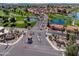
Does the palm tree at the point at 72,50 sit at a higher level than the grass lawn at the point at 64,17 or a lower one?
lower

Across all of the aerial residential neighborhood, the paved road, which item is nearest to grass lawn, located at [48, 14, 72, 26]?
the aerial residential neighborhood

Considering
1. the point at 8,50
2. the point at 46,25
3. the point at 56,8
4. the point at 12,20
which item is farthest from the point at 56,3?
the point at 8,50

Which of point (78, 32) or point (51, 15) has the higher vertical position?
A: point (51, 15)

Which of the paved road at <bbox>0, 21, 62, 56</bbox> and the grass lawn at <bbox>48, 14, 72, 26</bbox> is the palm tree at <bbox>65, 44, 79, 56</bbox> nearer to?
the paved road at <bbox>0, 21, 62, 56</bbox>

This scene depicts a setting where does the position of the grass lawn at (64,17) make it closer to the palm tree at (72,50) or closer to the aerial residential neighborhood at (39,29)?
the aerial residential neighborhood at (39,29)

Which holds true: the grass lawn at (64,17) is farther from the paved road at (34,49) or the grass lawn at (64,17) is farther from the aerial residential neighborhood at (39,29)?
the paved road at (34,49)

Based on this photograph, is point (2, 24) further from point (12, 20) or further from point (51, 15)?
point (51, 15)

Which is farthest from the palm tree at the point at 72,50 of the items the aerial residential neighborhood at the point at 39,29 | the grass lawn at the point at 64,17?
the grass lawn at the point at 64,17

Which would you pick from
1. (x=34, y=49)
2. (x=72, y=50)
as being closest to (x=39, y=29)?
(x=34, y=49)
